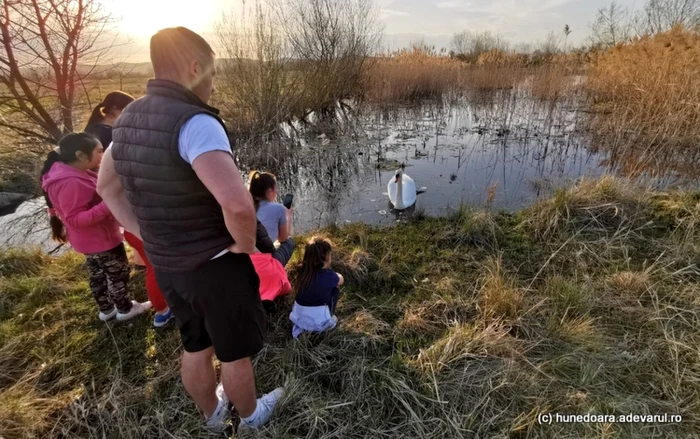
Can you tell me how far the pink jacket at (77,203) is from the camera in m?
2.36

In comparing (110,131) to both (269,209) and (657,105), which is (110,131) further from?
(657,105)

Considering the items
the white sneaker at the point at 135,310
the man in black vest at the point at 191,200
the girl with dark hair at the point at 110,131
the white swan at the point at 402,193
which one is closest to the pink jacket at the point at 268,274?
the girl with dark hair at the point at 110,131

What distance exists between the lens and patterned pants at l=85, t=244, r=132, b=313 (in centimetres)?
271

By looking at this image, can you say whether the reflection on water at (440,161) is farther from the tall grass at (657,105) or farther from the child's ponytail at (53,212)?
the child's ponytail at (53,212)

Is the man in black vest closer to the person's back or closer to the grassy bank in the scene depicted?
the grassy bank

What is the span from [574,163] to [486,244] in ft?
16.0

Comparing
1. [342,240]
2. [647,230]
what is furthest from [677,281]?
[342,240]

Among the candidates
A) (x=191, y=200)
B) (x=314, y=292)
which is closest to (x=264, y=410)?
(x=314, y=292)

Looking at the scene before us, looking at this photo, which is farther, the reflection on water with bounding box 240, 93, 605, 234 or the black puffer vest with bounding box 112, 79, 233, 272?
the reflection on water with bounding box 240, 93, 605, 234

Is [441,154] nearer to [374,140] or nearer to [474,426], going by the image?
[374,140]

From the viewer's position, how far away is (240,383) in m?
1.70

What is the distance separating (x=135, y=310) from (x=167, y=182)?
7.15 ft

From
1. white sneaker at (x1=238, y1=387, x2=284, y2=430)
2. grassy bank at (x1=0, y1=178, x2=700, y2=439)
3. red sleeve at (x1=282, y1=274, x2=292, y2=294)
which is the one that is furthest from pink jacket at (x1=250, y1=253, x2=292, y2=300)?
white sneaker at (x1=238, y1=387, x2=284, y2=430)

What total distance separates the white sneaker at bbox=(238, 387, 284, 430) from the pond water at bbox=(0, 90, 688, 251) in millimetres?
3227
